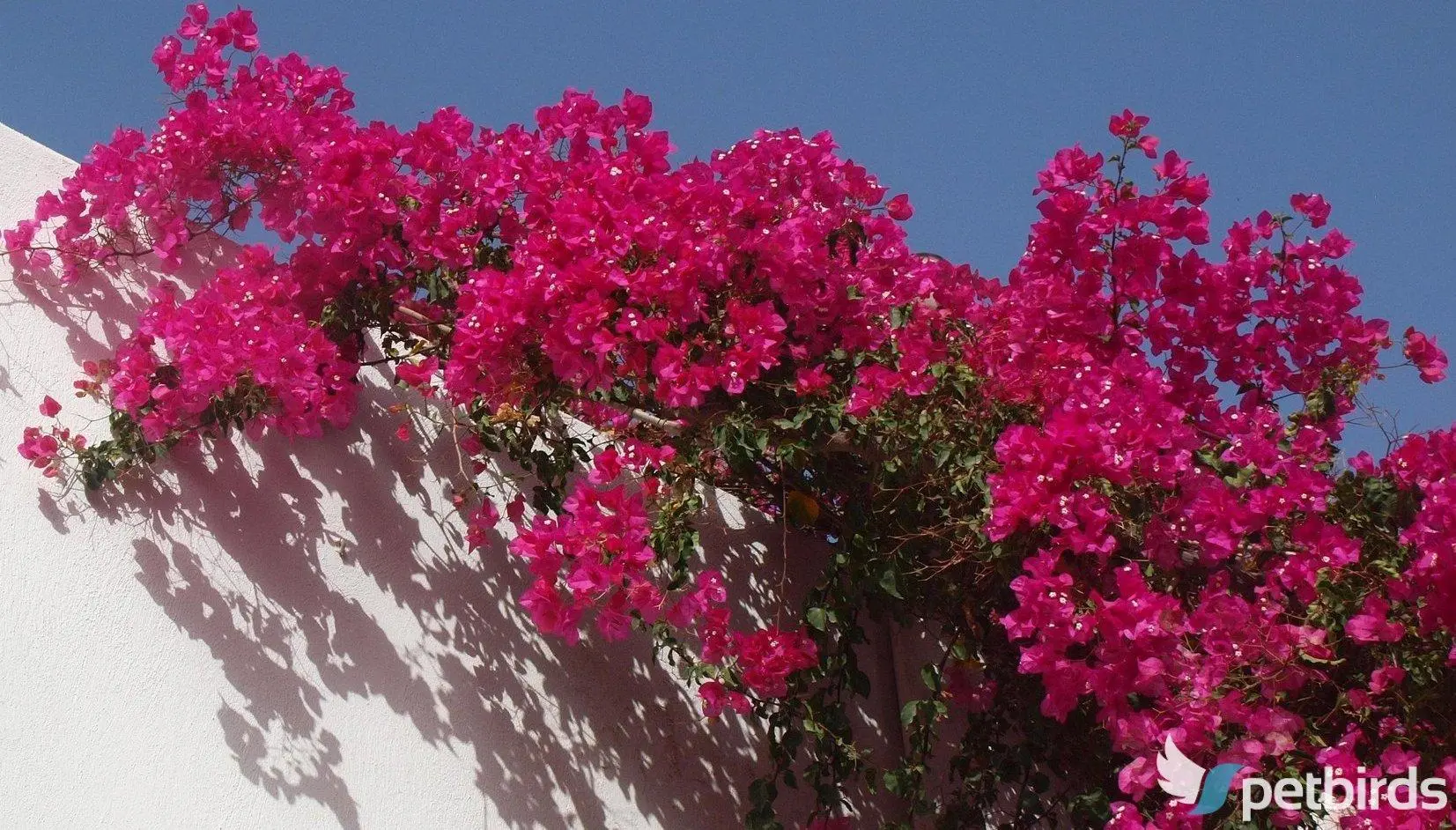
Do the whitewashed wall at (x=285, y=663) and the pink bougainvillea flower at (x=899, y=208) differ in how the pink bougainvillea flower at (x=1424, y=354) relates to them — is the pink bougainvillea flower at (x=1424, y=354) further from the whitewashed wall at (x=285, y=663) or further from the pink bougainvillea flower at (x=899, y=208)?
the whitewashed wall at (x=285, y=663)

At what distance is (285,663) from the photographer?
8.95 ft

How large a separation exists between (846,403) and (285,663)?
126 cm

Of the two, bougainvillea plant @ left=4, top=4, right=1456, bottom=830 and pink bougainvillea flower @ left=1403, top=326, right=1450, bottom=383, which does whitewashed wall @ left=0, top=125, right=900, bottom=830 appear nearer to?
bougainvillea plant @ left=4, top=4, right=1456, bottom=830

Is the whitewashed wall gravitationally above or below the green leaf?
below

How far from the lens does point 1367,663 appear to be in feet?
8.55

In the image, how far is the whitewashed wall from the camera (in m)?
2.44

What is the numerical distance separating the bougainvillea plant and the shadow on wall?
86 mm

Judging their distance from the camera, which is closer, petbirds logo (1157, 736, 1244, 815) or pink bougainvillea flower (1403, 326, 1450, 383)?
petbirds logo (1157, 736, 1244, 815)

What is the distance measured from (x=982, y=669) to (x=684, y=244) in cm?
135

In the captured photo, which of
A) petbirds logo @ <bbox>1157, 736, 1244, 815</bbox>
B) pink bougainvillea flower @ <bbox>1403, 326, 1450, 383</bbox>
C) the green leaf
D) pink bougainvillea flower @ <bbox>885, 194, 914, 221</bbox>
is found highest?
pink bougainvillea flower @ <bbox>885, 194, 914, 221</bbox>

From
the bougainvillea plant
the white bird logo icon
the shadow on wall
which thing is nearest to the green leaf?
the bougainvillea plant

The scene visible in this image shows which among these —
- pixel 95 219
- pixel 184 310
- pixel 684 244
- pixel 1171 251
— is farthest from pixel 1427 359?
pixel 95 219

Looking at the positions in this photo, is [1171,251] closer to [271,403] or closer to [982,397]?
[982,397]

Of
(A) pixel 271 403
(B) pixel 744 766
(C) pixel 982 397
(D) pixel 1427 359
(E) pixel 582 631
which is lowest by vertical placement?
(B) pixel 744 766
